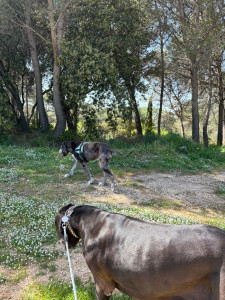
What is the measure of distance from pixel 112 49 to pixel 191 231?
1704 cm

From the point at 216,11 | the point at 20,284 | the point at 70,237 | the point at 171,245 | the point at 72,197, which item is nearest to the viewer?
the point at 171,245

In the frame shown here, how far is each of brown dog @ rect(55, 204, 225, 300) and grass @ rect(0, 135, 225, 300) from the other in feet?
3.92

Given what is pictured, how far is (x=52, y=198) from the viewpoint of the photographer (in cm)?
809

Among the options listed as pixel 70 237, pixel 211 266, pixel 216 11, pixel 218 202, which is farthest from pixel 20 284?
pixel 216 11

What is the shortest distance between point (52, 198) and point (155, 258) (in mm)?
5921

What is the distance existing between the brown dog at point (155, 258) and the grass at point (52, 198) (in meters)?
1.19

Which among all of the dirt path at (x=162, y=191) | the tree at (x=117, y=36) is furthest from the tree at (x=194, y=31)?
the dirt path at (x=162, y=191)

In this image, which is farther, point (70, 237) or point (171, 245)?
point (70, 237)

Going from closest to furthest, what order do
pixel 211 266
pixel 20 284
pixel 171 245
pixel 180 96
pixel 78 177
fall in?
1. pixel 211 266
2. pixel 171 245
3. pixel 20 284
4. pixel 78 177
5. pixel 180 96

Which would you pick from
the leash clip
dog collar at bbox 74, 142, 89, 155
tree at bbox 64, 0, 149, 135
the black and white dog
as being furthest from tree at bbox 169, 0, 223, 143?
the leash clip

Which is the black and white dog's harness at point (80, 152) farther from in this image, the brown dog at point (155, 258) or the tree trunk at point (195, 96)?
the tree trunk at point (195, 96)

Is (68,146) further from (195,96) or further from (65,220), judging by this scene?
(195,96)

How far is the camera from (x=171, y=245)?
2.64 metres

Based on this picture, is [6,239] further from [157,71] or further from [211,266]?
[157,71]
